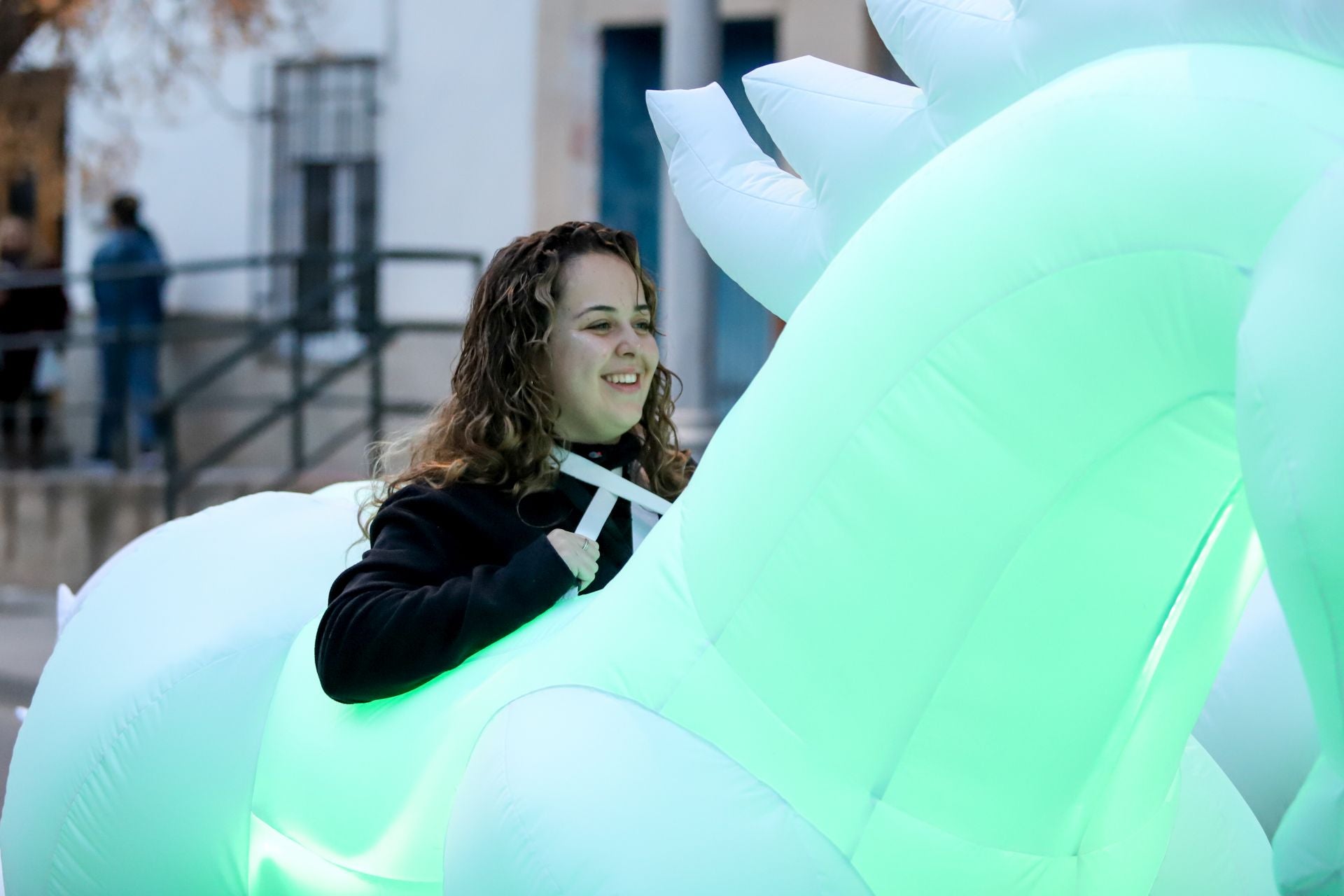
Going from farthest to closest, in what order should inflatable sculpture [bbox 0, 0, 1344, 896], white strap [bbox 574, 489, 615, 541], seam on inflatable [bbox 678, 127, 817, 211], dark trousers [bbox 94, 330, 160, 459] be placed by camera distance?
dark trousers [bbox 94, 330, 160, 459]
white strap [bbox 574, 489, 615, 541]
seam on inflatable [bbox 678, 127, 817, 211]
inflatable sculpture [bbox 0, 0, 1344, 896]

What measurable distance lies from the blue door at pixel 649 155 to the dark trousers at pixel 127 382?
2.87 meters

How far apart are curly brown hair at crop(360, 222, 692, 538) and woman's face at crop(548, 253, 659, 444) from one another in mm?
22

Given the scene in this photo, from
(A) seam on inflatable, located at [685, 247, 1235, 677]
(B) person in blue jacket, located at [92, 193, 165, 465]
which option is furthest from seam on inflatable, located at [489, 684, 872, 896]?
(B) person in blue jacket, located at [92, 193, 165, 465]

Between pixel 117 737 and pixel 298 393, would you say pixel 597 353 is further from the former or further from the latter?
pixel 298 393

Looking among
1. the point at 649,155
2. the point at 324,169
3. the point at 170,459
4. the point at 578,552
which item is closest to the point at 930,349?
the point at 578,552

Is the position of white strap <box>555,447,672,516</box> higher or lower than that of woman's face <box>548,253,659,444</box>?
lower

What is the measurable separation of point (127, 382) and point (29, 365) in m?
1.79

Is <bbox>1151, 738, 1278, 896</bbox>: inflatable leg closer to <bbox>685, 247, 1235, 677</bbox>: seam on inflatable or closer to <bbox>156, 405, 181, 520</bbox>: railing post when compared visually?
<bbox>685, 247, 1235, 677</bbox>: seam on inflatable

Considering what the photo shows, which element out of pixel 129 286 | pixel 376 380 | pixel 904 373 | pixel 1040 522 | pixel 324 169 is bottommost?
pixel 376 380

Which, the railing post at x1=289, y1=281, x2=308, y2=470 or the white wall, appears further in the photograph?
the white wall

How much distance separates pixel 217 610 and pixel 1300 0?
6.75 ft

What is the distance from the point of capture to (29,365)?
1042cm

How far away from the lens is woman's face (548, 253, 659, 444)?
2639mm

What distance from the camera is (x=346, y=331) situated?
409 inches
